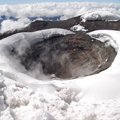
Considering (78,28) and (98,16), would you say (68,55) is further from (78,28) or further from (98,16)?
(98,16)

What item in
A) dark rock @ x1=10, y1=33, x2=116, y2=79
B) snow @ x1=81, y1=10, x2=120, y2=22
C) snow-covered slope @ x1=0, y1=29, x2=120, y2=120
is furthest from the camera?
snow @ x1=81, y1=10, x2=120, y2=22

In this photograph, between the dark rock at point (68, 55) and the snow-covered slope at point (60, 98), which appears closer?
the snow-covered slope at point (60, 98)

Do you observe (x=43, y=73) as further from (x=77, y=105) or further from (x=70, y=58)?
(x=77, y=105)

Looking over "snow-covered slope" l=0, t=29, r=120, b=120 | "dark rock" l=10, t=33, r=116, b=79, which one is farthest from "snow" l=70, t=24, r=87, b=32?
"snow-covered slope" l=0, t=29, r=120, b=120

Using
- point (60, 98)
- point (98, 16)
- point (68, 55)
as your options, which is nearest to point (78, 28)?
point (98, 16)

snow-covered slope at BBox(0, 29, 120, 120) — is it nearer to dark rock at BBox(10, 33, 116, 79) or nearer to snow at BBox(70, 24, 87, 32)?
dark rock at BBox(10, 33, 116, 79)

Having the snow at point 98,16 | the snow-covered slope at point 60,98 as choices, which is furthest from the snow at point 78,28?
the snow-covered slope at point 60,98

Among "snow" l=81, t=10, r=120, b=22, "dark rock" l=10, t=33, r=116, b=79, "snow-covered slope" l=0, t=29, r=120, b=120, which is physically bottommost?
"snow" l=81, t=10, r=120, b=22

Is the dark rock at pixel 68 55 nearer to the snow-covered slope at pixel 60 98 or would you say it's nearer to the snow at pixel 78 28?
the snow at pixel 78 28

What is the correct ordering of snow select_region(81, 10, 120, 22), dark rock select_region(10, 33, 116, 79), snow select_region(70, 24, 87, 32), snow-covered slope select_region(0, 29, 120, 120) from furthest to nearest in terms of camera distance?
snow select_region(81, 10, 120, 22), snow select_region(70, 24, 87, 32), dark rock select_region(10, 33, 116, 79), snow-covered slope select_region(0, 29, 120, 120)
